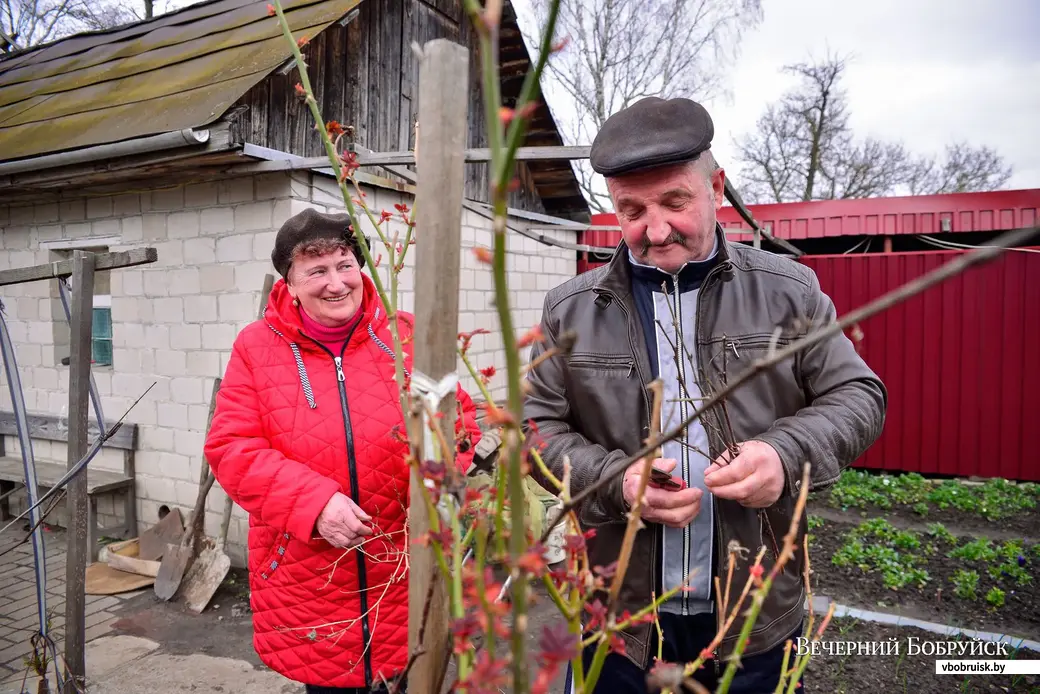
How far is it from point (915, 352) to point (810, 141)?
13.1 metres

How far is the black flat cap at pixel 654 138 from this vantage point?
1.48m

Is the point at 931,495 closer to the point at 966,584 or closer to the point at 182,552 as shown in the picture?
the point at 966,584

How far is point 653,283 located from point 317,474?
3.61ft

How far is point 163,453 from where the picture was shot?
5371 mm

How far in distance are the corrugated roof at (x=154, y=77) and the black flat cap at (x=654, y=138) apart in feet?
11.5

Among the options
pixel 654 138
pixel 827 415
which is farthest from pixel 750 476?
pixel 654 138

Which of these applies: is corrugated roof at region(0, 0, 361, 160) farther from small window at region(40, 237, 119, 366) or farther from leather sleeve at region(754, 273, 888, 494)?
leather sleeve at region(754, 273, 888, 494)

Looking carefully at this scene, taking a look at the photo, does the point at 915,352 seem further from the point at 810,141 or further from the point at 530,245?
the point at 810,141

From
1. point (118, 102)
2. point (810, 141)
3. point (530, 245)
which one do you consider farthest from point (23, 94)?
point (810, 141)

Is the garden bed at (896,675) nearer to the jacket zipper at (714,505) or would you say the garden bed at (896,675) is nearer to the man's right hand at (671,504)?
the jacket zipper at (714,505)

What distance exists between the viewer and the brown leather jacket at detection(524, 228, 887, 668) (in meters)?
1.56

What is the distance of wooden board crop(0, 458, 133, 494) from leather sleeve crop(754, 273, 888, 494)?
17.9ft

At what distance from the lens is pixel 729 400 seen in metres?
1.65

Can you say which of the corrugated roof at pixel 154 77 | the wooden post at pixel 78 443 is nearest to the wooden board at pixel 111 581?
the wooden post at pixel 78 443
